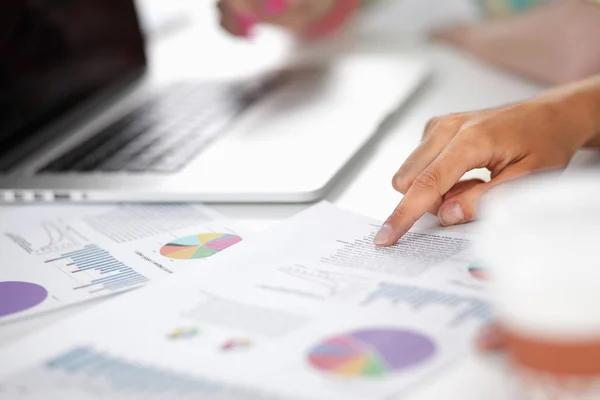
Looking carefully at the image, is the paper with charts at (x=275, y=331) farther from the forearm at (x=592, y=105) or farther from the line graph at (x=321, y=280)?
the forearm at (x=592, y=105)

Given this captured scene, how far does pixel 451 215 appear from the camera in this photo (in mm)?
670

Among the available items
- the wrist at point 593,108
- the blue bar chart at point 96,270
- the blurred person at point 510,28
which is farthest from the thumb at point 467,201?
the blurred person at point 510,28

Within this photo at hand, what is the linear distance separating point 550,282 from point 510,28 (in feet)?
2.79

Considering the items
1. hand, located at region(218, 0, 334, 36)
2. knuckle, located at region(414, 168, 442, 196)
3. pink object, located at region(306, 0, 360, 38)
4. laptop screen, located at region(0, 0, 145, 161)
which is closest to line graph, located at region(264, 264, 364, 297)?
knuckle, located at region(414, 168, 442, 196)

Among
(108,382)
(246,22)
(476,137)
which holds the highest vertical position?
(246,22)

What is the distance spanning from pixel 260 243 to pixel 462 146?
18 centimetres

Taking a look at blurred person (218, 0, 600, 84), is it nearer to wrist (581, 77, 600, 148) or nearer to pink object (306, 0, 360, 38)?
pink object (306, 0, 360, 38)

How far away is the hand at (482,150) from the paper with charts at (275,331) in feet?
0.11

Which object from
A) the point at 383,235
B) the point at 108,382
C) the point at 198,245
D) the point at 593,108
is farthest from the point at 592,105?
the point at 108,382

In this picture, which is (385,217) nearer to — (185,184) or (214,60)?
(185,184)

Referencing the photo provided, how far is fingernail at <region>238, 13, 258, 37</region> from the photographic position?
1154 millimetres

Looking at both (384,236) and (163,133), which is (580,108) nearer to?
(384,236)

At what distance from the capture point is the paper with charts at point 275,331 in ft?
1.55

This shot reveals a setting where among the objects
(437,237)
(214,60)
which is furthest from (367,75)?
(437,237)
